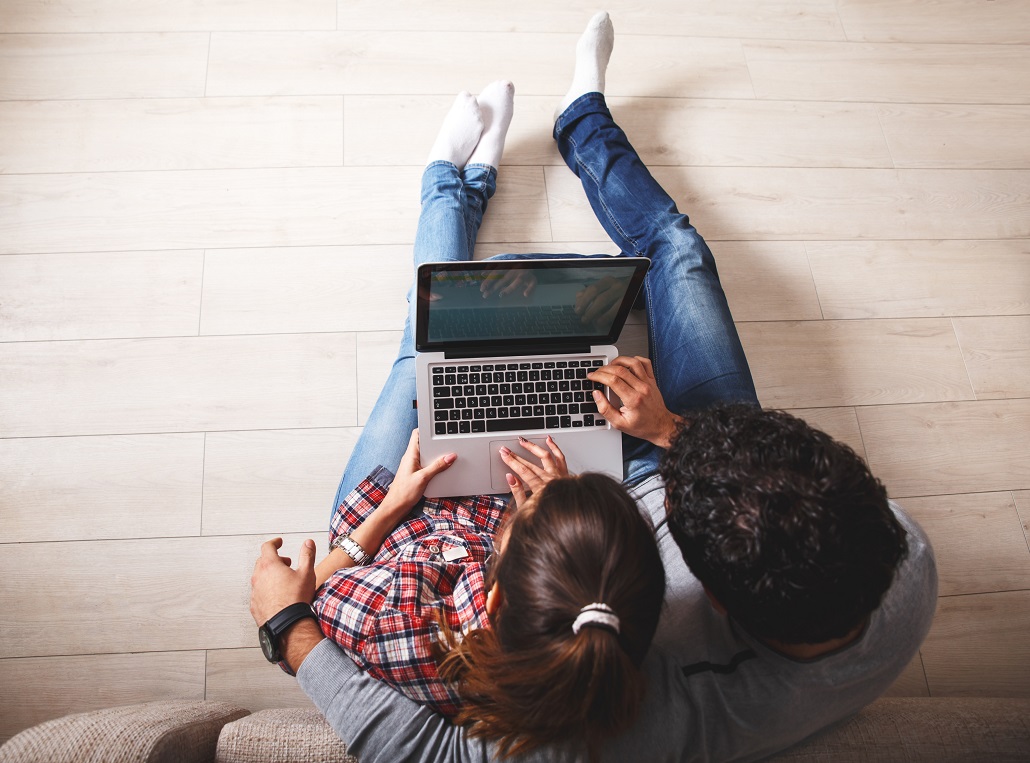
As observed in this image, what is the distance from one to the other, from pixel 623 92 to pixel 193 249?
3.60 feet

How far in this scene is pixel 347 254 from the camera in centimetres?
148

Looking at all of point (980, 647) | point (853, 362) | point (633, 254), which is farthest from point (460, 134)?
point (980, 647)

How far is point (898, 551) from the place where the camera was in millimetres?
681

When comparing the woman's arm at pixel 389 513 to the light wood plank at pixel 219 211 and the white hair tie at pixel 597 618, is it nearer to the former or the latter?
the white hair tie at pixel 597 618

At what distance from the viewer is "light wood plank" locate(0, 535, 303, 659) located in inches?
47.8

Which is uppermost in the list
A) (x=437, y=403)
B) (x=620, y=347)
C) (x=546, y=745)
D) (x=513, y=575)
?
(x=620, y=347)

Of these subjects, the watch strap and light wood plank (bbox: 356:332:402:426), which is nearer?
the watch strap

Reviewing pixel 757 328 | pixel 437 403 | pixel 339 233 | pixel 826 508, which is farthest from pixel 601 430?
pixel 339 233

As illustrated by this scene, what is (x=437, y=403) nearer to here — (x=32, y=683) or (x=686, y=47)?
(x=32, y=683)

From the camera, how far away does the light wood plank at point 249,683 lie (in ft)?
3.96

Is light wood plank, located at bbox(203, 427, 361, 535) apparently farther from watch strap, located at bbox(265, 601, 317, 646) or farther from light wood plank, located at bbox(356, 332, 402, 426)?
watch strap, located at bbox(265, 601, 317, 646)

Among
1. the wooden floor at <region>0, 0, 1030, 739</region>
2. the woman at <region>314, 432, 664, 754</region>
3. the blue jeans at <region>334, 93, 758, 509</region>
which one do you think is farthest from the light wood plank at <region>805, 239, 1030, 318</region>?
the woman at <region>314, 432, 664, 754</region>

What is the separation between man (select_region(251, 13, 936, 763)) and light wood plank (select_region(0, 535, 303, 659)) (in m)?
0.30

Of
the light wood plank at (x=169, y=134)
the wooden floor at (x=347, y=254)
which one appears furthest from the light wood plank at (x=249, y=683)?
the light wood plank at (x=169, y=134)
